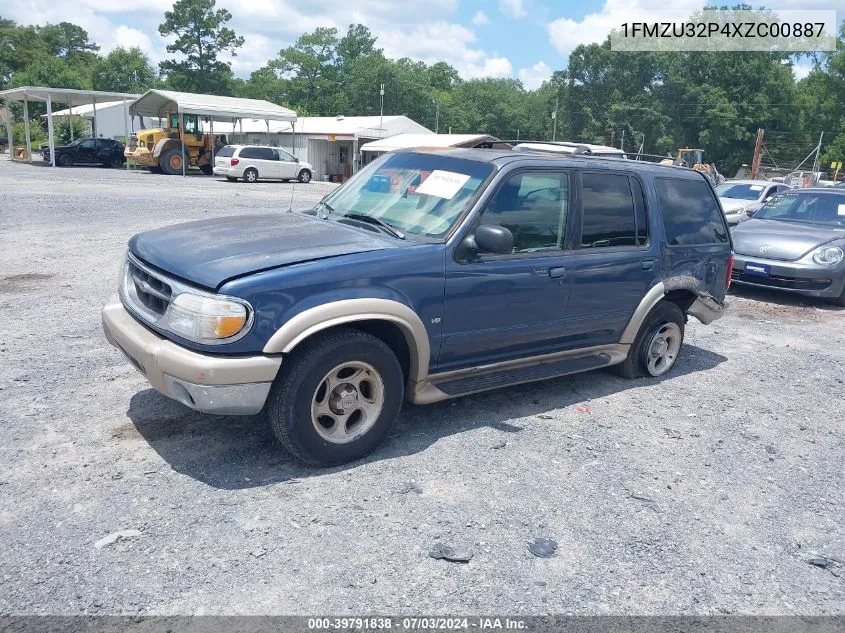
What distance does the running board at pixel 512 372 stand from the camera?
173 inches

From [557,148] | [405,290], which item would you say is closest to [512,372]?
[405,290]

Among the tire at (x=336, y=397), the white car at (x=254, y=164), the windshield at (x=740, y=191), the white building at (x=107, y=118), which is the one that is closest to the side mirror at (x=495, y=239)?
the tire at (x=336, y=397)

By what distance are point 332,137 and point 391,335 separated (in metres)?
39.0

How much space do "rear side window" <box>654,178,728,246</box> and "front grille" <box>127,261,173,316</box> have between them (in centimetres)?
395

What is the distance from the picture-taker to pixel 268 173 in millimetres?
30641

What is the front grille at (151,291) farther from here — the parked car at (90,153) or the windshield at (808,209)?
the parked car at (90,153)

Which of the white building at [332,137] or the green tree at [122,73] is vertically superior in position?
the green tree at [122,73]

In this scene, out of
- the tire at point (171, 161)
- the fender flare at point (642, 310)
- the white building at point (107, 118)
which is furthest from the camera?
the white building at point (107, 118)

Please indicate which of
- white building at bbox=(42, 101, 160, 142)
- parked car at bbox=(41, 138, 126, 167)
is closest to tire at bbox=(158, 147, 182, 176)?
parked car at bbox=(41, 138, 126, 167)

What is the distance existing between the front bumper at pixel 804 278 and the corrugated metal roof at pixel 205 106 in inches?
1077

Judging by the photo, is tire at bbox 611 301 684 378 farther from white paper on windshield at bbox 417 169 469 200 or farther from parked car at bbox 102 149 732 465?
white paper on windshield at bbox 417 169 469 200

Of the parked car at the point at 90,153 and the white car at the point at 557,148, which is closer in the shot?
the white car at the point at 557,148

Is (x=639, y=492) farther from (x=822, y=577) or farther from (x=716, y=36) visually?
(x=716, y=36)

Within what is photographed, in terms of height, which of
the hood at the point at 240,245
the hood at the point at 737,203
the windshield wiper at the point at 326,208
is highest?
the hood at the point at 737,203
